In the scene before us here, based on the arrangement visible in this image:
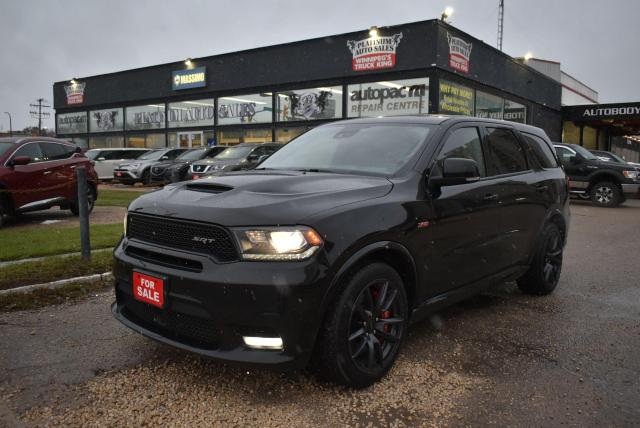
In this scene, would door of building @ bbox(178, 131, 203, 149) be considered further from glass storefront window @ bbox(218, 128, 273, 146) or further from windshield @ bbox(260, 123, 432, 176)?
windshield @ bbox(260, 123, 432, 176)

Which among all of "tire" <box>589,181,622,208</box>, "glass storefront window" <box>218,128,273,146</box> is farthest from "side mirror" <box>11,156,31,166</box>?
"glass storefront window" <box>218,128,273,146</box>

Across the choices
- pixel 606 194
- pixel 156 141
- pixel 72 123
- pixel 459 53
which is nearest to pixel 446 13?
pixel 459 53

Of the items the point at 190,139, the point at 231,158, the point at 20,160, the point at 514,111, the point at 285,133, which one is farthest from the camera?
the point at 190,139

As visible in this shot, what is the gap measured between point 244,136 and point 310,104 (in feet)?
14.1

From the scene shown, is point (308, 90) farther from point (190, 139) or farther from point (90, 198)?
point (90, 198)

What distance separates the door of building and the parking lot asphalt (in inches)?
928

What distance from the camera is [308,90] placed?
23.1m

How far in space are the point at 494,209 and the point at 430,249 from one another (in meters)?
1.01

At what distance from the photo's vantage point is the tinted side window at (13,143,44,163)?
9.37 metres

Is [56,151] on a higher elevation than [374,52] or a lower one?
lower

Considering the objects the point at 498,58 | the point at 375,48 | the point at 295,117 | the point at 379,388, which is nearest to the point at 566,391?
the point at 379,388

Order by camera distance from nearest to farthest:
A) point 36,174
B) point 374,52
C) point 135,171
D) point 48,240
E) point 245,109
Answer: point 48,240
point 36,174
point 135,171
point 374,52
point 245,109

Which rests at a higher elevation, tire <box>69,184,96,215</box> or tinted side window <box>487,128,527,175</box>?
tinted side window <box>487,128,527,175</box>

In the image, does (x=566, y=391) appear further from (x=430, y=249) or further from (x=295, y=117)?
(x=295, y=117)
